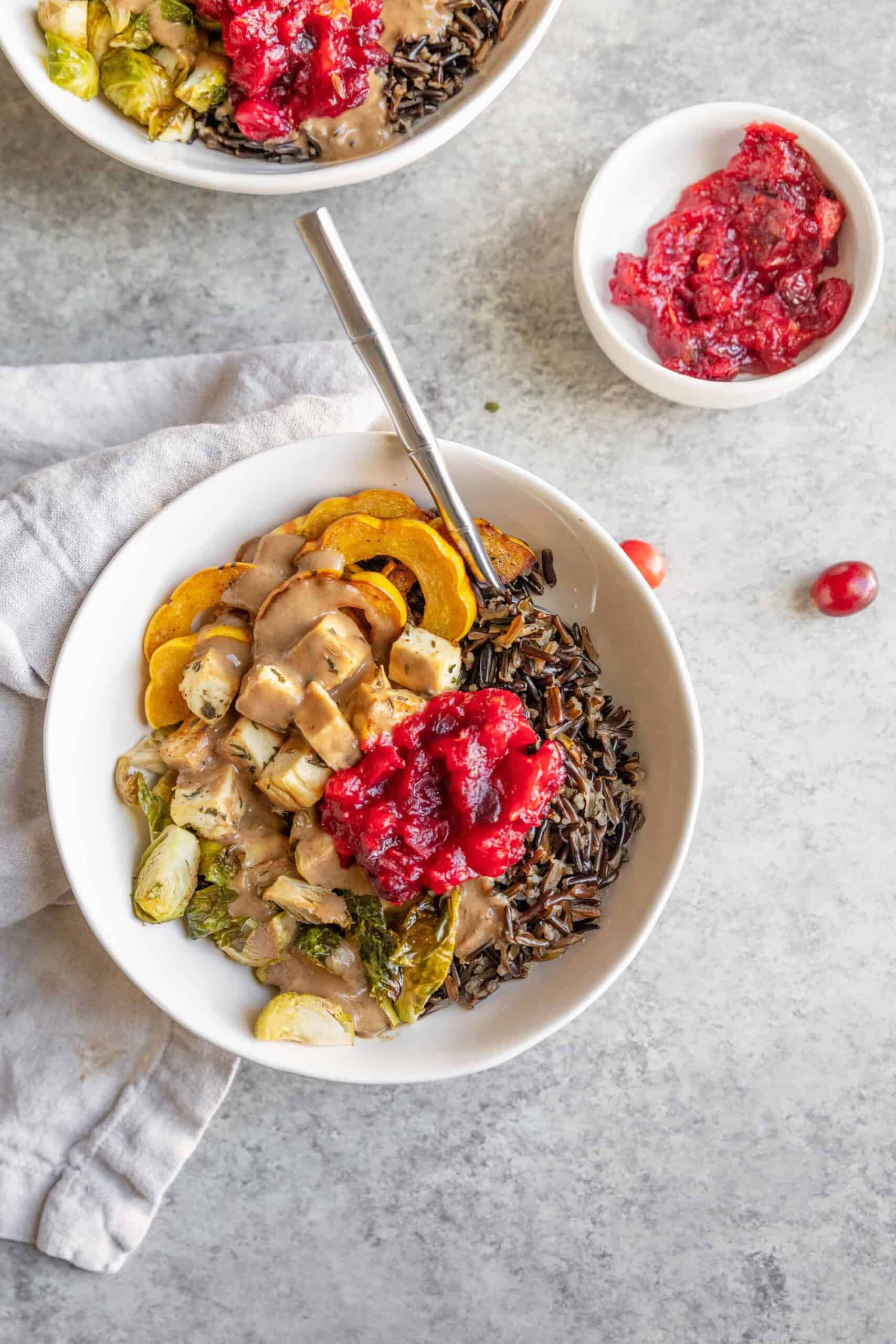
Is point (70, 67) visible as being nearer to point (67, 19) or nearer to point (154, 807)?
point (67, 19)

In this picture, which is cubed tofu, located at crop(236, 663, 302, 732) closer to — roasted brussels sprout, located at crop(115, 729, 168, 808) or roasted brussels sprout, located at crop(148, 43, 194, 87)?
roasted brussels sprout, located at crop(115, 729, 168, 808)

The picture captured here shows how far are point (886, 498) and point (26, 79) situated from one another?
289 centimetres

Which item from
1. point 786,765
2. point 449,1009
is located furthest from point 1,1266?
point 786,765

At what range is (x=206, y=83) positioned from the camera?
3023 millimetres

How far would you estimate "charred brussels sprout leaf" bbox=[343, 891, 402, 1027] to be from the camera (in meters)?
2.83

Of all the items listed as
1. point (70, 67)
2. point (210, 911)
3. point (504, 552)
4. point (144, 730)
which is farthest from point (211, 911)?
point (70, 67)

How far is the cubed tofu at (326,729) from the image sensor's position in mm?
2705

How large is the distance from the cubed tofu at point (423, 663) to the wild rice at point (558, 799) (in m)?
0.14

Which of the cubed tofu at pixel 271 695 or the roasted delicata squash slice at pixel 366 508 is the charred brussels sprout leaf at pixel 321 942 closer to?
the cubed tofu at pixel 271 695

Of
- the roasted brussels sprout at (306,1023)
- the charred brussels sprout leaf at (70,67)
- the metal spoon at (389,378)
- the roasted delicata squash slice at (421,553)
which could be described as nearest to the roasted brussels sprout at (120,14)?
the charred brussels sprout leaf at (70,67)

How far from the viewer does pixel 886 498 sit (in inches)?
137

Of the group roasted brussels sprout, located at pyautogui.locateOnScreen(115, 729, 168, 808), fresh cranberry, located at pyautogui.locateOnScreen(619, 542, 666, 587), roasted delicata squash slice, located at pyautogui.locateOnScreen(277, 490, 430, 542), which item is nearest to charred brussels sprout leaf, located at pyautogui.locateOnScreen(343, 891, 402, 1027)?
roasted brussels sprout, located at pyautogui.locateOnScreen(115, 729, 168, 808)

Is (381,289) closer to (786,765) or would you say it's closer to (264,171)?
(264,171)

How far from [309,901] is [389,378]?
54.8 inches
